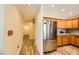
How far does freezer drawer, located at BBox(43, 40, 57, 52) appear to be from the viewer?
1926 mm

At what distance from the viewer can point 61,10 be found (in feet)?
6.29

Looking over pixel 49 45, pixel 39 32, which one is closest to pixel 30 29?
pixel 39 32

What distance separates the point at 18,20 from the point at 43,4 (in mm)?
547

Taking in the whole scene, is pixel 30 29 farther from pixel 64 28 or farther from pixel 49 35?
pixel 64 28

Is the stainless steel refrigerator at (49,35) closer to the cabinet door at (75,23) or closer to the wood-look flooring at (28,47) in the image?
the wood-look flooring at (28,47)

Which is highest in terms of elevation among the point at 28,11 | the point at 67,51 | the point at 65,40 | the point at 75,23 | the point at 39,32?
the point at 28,11

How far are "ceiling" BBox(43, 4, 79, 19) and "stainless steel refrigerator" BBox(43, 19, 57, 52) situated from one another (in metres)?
0.14

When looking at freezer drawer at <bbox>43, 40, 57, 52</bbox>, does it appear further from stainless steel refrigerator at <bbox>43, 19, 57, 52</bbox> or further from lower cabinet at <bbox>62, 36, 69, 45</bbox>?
lower cabinet at <bbox>62, 36, 69, 45</bbox>

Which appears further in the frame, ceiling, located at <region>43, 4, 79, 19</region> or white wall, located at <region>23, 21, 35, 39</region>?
white wall, located at <region>23, 21, 35, 39</region>

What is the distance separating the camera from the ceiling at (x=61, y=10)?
1.84 meters

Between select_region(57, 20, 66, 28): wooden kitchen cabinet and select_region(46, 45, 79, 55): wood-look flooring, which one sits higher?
select_region(57, 20, 66, 28): wooden kitchen cabinet

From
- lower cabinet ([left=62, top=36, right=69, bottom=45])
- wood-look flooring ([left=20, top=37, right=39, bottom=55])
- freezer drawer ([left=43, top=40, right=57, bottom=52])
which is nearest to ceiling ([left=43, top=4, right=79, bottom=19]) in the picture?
lower cabinet ([left=62, top=36, right=69, bottom=45])

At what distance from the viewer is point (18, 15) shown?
1994 mm

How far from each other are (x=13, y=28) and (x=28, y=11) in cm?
41
